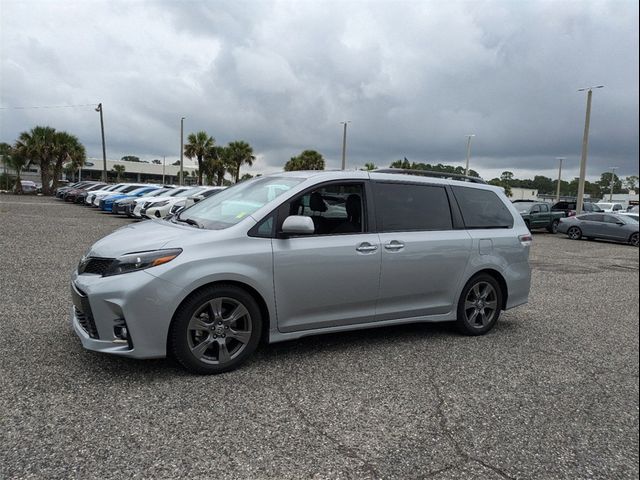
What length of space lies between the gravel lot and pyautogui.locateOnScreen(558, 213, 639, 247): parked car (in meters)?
17.4

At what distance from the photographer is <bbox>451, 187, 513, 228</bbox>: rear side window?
17.4 feet

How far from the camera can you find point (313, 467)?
8.82 feet

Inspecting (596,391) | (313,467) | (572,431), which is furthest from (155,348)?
(596,391)

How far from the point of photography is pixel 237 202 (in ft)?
15.1

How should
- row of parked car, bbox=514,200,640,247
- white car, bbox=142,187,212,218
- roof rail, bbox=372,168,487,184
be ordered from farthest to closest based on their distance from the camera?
row of parked car, bbox=514,200,640,247, white car, bbox=142,187,212,218, roof rail, bbox=372,168,487,184

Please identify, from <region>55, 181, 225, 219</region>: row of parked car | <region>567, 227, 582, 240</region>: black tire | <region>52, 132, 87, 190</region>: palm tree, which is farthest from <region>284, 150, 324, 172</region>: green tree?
<region>567, 227, 582, 240</region>: black tire

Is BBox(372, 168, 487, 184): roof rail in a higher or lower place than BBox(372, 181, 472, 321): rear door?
higher

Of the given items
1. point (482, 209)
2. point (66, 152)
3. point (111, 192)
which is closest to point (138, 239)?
point (482, 209)

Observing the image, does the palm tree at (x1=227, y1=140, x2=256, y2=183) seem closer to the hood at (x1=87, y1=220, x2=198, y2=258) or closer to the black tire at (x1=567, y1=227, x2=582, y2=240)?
the black tire at (x1=567, y1=227, x2=582, y2=240)

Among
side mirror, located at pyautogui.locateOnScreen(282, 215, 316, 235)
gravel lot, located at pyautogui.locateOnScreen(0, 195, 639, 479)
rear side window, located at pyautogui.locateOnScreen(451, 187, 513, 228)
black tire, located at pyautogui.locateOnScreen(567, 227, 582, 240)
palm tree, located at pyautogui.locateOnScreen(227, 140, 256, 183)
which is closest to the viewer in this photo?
gravel lot, located at pyautogui.locateOnScreen(0, 195, 639, 479)

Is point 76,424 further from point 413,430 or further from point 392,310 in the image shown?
point 392,310

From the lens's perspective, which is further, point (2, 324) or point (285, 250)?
point (2, 324)

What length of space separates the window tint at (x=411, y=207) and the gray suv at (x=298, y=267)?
0.5 inches

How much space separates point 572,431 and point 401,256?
2.04m
